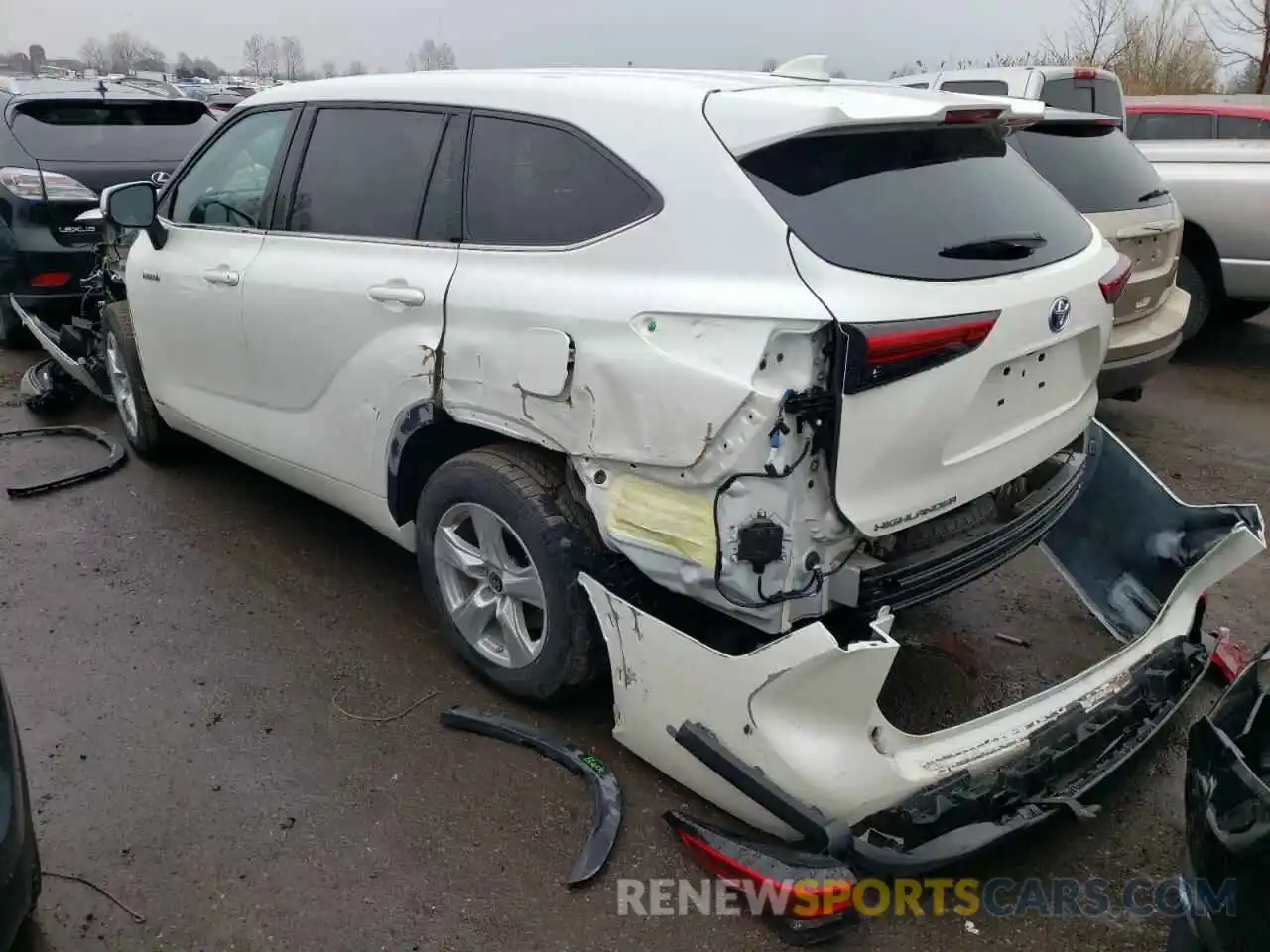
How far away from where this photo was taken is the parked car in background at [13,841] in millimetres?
1983

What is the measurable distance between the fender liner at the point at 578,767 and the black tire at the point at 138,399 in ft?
9.14

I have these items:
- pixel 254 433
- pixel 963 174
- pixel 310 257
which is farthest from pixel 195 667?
pixel 963 174

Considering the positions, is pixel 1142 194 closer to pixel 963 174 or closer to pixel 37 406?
pixel 963 174

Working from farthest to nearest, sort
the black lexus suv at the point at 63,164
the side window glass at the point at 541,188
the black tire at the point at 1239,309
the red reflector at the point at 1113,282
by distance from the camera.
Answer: the black tire at the point at 1239,309 < the black lexus suv at the point at 63,164 < the red reflector at the point at 1113,282 < the side window glass at the point at 541,188

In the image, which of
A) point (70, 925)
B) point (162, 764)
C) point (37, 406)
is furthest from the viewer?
point (37, 406)

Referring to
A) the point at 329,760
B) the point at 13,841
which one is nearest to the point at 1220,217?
the point at 329,760

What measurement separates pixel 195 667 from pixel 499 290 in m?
1.74

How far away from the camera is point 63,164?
6.72 metres

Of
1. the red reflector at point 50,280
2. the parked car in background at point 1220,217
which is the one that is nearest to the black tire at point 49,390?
the red reflector at point 50,280

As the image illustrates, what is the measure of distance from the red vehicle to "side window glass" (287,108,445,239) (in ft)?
22.8

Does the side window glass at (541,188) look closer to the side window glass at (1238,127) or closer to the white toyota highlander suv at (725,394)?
the white toyota highlander suv at (725,394)

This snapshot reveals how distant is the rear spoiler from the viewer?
250cm

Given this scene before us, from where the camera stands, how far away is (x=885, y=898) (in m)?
2.49

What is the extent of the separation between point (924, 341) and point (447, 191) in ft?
5.23
